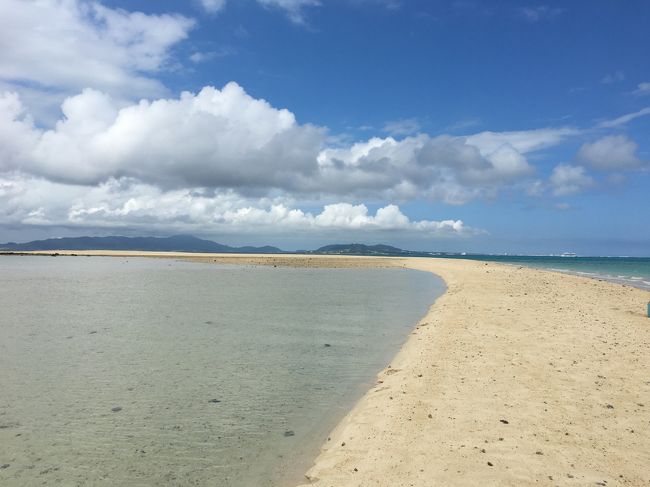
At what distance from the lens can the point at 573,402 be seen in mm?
10109

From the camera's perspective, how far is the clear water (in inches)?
302

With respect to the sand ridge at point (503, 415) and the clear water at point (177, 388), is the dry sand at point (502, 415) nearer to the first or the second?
the sand ridge at point (503, 415)

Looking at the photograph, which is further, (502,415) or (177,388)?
(177,388)

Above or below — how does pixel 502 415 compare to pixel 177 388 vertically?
above

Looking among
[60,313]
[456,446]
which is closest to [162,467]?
[456,446]

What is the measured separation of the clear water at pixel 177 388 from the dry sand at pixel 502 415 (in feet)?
3.52

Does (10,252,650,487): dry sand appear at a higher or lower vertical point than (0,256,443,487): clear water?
higher

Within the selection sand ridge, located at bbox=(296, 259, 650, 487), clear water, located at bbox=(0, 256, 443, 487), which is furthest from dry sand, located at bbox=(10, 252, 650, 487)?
clear water, located at bbox=(0, 256, 443, 487)

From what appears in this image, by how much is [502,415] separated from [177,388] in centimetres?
853

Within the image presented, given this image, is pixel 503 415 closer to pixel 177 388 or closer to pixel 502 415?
pixel 502 415

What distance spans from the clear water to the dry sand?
1073mm

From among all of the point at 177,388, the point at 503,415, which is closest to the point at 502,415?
the point at 503,415

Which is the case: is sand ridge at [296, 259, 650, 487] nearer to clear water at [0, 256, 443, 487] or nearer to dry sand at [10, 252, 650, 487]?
dry sand at [10, 252, 650, 487]

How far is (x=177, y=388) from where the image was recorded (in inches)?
463
